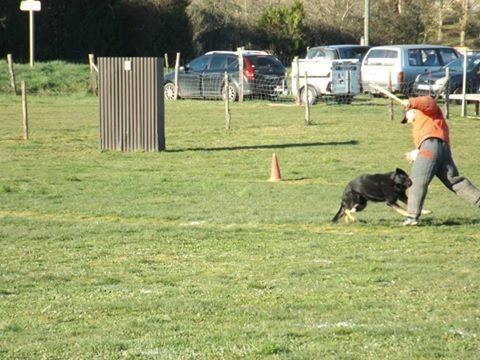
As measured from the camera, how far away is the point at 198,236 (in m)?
12.4

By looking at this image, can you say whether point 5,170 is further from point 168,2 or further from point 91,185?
point 168,2

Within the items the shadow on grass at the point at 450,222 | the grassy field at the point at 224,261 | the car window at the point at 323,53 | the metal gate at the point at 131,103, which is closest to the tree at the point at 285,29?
the car window at the point at 323,53

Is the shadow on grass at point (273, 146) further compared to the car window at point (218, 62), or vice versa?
the car window at point (218, 62)

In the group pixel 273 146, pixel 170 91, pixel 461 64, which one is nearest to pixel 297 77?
pixel 461 64

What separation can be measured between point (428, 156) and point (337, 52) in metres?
28.5

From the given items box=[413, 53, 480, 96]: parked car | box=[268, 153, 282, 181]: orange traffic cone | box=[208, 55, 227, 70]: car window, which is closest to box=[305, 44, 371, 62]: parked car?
box=[208, 55, 227, 70]: car window

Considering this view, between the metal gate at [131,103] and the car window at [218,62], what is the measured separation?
14614 millimetres

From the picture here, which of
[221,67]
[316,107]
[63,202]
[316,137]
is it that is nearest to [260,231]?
[63,202]

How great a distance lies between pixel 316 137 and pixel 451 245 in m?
13.9

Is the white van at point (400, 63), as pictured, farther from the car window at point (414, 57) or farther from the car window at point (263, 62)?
the car window at point (263, 62)

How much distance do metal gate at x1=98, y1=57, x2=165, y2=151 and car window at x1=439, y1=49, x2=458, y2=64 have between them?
1831cm

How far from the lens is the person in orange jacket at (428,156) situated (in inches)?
493

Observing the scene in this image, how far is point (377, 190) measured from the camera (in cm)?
1296

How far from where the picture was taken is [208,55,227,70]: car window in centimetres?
3700
